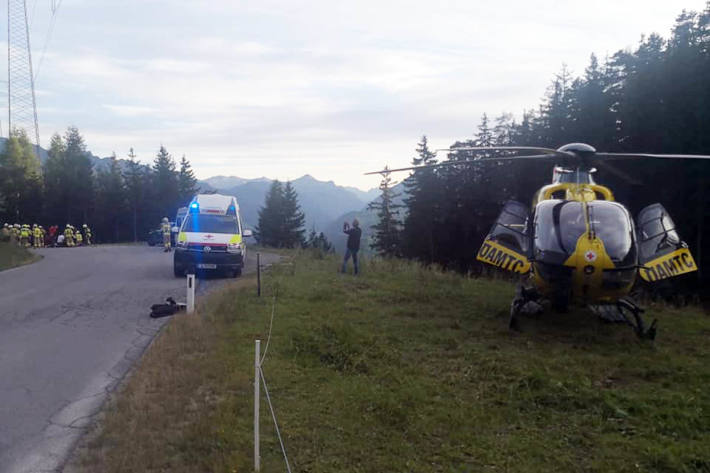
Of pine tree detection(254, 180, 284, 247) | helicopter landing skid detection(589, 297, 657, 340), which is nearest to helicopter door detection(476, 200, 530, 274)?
helicopter landing skid detection(589, 297, 657, 340)

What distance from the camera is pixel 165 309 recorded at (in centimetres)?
1268

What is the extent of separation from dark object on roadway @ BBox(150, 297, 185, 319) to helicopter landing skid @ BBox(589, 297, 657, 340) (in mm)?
8431

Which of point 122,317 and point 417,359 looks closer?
point 417,359

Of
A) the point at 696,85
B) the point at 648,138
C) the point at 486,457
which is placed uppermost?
the point at 696,85

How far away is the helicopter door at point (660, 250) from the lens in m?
9.91

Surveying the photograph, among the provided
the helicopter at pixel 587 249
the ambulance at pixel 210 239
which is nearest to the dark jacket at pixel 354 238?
the ambulance at pixel 210 239

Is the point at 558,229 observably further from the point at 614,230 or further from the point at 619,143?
the point at 619,143

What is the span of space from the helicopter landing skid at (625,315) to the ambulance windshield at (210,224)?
40.5 ft

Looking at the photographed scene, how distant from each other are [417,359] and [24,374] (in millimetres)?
5507

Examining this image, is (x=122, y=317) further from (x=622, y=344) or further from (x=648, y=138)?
Answer: (x=648, y=138)

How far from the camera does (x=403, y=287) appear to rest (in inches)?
637

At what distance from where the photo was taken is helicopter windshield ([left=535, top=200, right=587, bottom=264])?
31.6 feet

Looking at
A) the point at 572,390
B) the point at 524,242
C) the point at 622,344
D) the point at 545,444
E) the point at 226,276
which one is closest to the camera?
the point at 545,444

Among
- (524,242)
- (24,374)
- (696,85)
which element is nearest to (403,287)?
(524,242)
